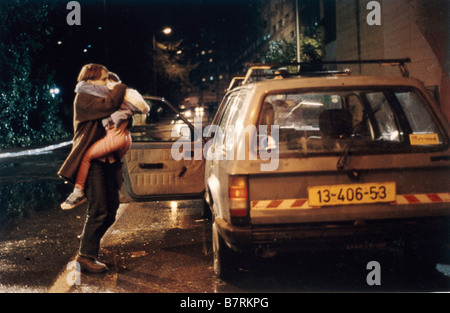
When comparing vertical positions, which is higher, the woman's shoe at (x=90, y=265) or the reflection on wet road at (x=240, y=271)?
the woman's shoe at (x=90, y=265)

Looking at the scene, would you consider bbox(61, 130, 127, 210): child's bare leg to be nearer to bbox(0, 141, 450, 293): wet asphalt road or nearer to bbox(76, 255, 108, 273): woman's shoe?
bbox(76, 255, 108, 273): woman's shoe

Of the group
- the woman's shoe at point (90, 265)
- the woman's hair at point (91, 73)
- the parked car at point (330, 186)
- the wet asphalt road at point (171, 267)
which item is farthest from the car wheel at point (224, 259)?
the woman's hair at point (91, 73)

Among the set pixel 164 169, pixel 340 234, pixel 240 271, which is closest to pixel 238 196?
pixel 340 234

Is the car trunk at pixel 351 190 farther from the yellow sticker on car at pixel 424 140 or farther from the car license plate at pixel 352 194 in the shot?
the yellow sticker on car at pixel 424 140

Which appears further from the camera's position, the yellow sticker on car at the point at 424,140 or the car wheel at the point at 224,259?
the car wheel at the point at 224,259

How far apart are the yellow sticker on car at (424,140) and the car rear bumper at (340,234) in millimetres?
572

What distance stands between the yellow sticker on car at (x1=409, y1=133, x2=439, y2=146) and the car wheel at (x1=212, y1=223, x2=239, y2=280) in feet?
5.61

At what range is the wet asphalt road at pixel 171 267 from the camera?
4230 millimetres

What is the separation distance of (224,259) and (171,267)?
82cm

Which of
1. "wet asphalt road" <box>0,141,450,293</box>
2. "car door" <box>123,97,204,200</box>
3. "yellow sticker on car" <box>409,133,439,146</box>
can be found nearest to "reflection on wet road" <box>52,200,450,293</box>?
"wet asphalt road" <box>0,141,450,293</box>

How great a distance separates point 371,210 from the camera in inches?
147

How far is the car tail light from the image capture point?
12.0 feet

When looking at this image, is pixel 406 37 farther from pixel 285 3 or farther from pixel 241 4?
pixel 241 4

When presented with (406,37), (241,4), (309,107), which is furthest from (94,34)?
(241,4)
